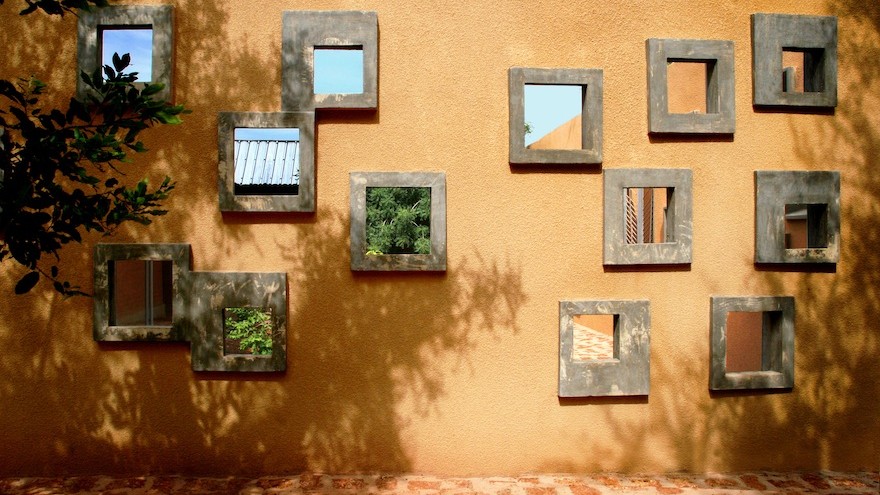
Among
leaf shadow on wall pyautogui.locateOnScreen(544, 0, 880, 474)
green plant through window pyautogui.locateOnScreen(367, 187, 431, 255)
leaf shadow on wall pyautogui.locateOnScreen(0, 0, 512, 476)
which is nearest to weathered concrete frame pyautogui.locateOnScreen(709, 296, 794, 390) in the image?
leaf shadow on wall pyautogui.locateOnScreen(544, 0, 880, 474)

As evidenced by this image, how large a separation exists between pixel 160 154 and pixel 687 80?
6.26 metres

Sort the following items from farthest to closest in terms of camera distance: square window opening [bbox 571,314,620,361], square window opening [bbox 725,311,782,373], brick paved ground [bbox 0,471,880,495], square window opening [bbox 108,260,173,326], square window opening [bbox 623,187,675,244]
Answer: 1. square window opening [bbox 623,187,675,244]
2. square window opening [bbox 108,260,173,326]
3. square window opening [bbox 571,314,620,361]
4. square window opening [bbox 725,311,782,373]
5. brick paved ground [bbox 0,471,880,495]

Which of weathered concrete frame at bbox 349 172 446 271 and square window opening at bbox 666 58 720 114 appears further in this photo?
square window opening at bbox 666 58 720 114

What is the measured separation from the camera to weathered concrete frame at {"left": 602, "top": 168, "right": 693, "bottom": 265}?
4.57 meters

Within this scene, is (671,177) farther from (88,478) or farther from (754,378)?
(88,478)

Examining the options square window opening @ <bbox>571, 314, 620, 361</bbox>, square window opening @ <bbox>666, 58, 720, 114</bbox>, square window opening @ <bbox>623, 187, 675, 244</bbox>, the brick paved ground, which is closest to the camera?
the brick paved ground

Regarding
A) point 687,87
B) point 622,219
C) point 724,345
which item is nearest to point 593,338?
point 687,87

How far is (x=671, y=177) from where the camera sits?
15.1 feet

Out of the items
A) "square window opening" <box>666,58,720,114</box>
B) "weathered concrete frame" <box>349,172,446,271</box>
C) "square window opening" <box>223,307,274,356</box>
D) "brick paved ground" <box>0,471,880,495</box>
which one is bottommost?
"brick paved ground" <box>0,471,880,495</box>

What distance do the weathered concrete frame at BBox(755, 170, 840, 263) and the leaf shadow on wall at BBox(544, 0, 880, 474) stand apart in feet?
0.46

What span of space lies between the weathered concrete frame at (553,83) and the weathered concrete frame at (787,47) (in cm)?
143

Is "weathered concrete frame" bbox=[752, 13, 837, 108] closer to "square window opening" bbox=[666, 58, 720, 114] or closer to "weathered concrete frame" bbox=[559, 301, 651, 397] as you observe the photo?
A: "square window opening" bbox=[666, 58, 720, 114]

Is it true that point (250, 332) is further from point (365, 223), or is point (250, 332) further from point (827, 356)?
point (827, 356)

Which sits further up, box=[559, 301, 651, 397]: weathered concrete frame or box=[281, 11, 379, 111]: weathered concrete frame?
box=[281, 11, 379, 111]: weathered concrete frame
